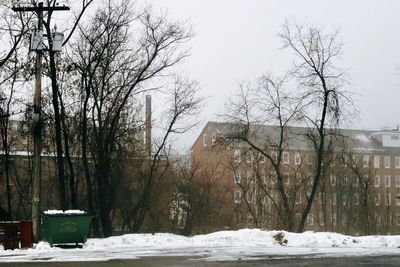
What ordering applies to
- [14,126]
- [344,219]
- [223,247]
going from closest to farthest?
1. [223,247]
2. [14,126]
3. [344,219]

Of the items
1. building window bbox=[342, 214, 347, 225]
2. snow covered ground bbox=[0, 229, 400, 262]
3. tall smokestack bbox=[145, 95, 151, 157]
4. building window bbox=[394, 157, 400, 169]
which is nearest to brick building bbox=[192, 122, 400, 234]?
building window bbox=[342, 214, 347, 225]

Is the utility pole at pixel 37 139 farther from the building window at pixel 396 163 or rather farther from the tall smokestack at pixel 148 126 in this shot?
the building window at pixel 396 163

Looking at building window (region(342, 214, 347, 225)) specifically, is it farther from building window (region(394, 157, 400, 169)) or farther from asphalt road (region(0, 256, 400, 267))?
building window (region(394, 157, 400, 169))

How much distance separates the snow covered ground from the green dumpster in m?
0.39

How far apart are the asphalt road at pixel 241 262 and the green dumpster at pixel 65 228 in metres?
5.19

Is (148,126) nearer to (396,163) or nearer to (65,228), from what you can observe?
(65,228)

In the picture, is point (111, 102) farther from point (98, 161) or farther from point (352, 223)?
point (352, 223)

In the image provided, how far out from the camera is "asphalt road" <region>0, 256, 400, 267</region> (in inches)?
592

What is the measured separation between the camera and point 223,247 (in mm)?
21344

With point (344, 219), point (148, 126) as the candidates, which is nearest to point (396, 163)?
point (344, 219)

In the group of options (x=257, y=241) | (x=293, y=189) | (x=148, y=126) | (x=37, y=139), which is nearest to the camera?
(x=257, y=241)

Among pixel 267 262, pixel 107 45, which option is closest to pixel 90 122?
pixel 107 45

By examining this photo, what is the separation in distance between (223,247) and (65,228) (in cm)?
583

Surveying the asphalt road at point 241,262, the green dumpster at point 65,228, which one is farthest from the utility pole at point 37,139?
the asphalt road at point 241,262
